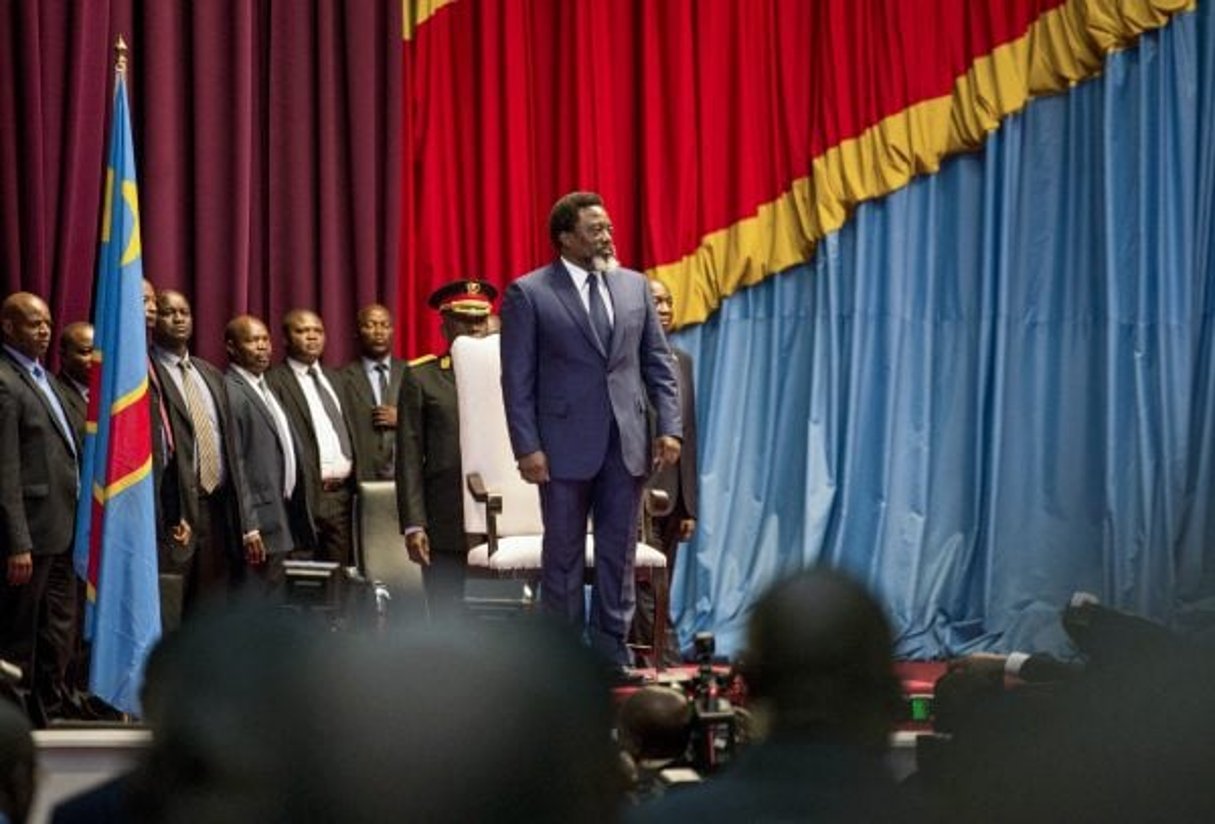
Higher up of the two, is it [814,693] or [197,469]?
[197,469]

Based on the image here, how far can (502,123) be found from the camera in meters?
8.16

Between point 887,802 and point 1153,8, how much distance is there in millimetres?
6882

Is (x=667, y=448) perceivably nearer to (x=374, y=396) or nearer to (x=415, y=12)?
(x=374, y=396)

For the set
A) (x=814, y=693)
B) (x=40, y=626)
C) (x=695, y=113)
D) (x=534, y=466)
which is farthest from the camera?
(x=695, y=113)

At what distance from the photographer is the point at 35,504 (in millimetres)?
6137

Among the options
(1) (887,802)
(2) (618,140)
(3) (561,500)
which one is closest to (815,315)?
(2) (618,140)

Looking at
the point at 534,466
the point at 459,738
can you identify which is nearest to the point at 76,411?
the point at 534,466

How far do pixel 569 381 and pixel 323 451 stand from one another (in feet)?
7.42

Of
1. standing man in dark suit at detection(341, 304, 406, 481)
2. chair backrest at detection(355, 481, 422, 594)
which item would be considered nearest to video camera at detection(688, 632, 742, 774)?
chair backrest at detection(355, 481, 422, 594)

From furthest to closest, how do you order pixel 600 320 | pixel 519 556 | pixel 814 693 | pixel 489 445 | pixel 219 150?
pixel 219 150, pixel 489 445, pixel 519 556, pixel 600 320, pixel 814 693

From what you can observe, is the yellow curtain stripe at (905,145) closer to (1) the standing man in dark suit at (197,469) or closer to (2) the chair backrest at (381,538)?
(2) the chair backrest at (381,538)

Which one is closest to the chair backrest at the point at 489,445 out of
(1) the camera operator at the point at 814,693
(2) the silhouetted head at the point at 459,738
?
(1) the camera operator at the point at 814,693

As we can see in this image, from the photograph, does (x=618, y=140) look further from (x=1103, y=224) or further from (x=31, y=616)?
(x=31, y=616)

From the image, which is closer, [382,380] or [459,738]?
[459,738]
